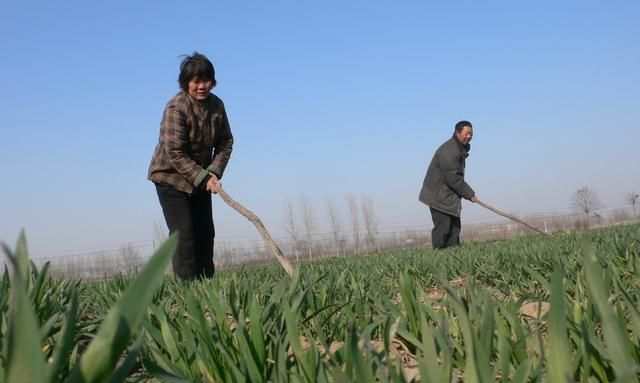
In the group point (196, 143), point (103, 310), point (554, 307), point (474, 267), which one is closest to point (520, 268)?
point (474, 267)

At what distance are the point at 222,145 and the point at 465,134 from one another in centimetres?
421

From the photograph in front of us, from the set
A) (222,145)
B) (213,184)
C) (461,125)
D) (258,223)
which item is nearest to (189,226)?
(213,184)

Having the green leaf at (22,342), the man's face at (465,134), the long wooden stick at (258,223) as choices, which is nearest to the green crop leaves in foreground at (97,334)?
the green leaf at (22,342)

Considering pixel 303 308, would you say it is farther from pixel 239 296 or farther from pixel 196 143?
pixel 196 143

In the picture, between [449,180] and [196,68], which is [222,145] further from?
[449,180]

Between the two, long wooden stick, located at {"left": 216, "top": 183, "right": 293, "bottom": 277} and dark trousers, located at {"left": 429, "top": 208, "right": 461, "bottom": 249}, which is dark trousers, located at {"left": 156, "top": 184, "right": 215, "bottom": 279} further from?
dark trousers, located at {"left": 429, "top": 208, "right": 461, "bottom": 249}

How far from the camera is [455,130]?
8.41 m

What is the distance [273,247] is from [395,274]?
0.78 meters

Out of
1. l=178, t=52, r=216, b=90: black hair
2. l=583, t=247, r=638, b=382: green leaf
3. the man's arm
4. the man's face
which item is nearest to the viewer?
l=583, t=247, r=638, b=382: green leaf

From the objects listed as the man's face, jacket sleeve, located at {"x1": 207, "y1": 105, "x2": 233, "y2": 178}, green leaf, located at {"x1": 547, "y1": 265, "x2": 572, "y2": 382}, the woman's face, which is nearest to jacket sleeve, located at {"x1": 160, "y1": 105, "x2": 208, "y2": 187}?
the woman's face

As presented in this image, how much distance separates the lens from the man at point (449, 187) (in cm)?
830

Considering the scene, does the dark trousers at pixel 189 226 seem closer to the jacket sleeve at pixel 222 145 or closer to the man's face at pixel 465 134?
the jacket sleeve at pixel 222 145

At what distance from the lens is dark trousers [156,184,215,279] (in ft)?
15.5

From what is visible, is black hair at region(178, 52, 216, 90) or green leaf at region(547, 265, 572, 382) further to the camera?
black hair at region(178, 52, 216, 90)
